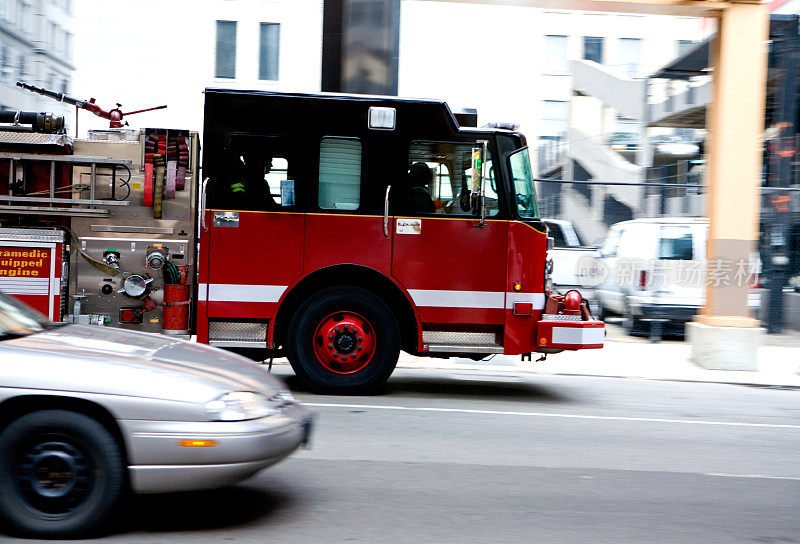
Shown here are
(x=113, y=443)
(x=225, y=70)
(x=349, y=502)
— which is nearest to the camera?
(x=113, y=443)

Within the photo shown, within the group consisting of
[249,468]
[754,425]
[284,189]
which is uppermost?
[284,189]

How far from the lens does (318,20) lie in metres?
28.2

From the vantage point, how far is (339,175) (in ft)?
27.7

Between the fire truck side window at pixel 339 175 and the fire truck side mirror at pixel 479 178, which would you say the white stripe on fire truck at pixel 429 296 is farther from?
the fire truck side window at pixel 339 175

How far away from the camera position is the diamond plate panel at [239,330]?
8.41 m

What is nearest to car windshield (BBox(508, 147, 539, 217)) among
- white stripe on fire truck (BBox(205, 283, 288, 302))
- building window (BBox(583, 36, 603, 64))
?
white stripe on fire truck (BBox(205, 283, 288, 302))

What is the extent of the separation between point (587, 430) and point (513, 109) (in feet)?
74.3

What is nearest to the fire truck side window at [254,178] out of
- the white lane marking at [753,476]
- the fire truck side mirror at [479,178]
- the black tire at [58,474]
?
the fire truck side mirror at [479,178]

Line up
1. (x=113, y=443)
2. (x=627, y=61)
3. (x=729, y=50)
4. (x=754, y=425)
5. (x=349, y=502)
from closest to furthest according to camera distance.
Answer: (x=113, y=443) → (x=349, y=502) → (x=754, y=425) → (x=729, y=50) → (x=627, y=61)

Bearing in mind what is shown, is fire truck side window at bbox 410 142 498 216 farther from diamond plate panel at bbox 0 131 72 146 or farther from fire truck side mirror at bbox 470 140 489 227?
diamond plate panel at bbox 0 131 72 146

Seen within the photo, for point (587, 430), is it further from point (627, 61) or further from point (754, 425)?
point (627, 61)

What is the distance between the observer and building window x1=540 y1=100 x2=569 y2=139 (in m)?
34.6

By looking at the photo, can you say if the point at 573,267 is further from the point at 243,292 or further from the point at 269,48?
the point at 269,48

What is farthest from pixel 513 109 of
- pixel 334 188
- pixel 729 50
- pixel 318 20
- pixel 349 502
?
pixel 349 502
